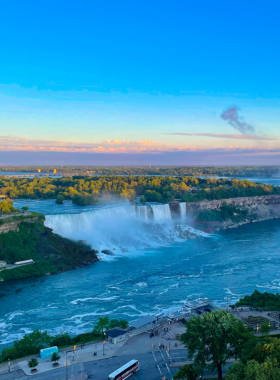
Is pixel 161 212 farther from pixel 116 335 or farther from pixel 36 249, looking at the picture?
pixel 116 335

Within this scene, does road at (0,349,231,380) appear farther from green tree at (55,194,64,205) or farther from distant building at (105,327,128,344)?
green tree at (55,194,64,205)

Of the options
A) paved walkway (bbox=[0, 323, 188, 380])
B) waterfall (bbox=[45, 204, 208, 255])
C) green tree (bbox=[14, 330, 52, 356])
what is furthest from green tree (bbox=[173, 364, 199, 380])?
waterfall (bbox=[45, 204, 208, 255])

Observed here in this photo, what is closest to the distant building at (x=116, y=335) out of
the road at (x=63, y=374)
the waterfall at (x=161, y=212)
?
the road at (x=63, y=374)

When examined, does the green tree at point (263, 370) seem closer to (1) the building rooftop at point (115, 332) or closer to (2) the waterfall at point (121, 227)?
(1) the building rooftop at point (115, 332)

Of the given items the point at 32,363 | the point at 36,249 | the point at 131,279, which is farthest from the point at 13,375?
the point at 36,249

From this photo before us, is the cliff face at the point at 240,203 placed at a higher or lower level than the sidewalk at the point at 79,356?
higher

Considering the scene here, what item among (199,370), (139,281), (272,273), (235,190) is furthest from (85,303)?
(235,190)
